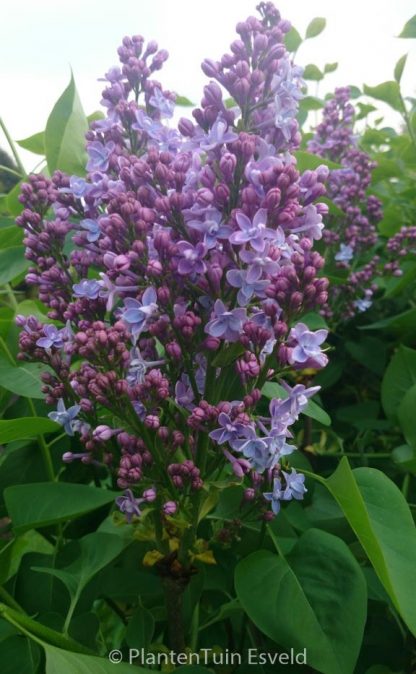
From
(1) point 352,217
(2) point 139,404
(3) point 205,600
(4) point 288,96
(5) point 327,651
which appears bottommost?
(3) point 205,600

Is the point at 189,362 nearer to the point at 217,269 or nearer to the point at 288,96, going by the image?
the point at 217,269

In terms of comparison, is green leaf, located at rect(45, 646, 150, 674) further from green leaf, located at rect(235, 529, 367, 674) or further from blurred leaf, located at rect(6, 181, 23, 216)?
blurred leaf, located at rect(6, 181, 23, 216)

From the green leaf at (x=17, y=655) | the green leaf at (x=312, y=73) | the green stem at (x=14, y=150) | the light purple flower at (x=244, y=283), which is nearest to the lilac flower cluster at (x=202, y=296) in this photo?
the light purple flower at (x=244, y=283)

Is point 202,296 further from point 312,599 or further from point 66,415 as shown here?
point 312,599

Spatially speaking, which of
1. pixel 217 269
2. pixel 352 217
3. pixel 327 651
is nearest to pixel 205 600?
pixel 327 651

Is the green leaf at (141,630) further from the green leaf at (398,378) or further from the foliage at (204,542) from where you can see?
the green leaf at (398,378)

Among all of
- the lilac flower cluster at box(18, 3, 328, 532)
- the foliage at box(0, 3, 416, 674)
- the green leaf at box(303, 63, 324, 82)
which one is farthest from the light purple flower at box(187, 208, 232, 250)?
the green leaf at box(303, 63, 324, 82)

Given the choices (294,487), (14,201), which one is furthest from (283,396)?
(14,201)
